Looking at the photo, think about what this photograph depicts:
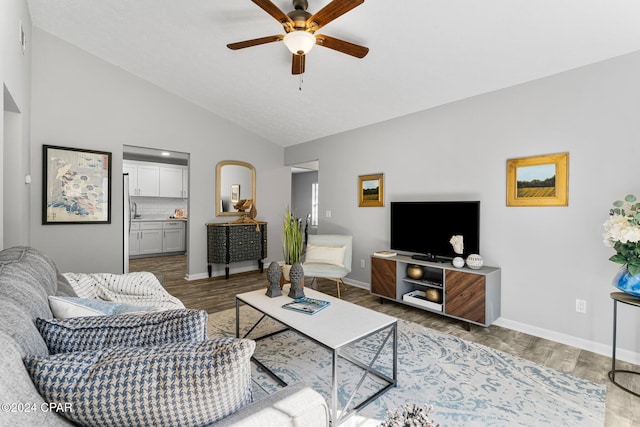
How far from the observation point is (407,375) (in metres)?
2.10

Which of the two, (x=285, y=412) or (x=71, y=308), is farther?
(x=71, y=308)

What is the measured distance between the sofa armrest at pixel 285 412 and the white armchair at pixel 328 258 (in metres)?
2.90

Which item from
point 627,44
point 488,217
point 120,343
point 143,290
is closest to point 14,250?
point 143,290

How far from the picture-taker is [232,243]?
4.83 m

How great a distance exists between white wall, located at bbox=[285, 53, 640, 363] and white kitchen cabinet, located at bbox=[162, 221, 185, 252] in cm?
554

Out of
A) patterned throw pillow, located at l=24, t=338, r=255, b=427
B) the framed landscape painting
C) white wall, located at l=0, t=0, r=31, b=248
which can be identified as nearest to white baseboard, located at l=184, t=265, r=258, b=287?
white wall, located at l=0, t=0, r=31, b=248

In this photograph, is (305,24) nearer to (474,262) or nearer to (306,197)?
(474,262)

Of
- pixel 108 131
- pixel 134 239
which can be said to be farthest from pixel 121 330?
pixel 134 239

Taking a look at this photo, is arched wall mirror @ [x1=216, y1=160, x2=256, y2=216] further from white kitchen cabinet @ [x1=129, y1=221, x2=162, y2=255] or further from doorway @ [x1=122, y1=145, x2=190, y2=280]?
white kitchen cabinet @ [x1=129, y1=221, x2=162, y2=255]

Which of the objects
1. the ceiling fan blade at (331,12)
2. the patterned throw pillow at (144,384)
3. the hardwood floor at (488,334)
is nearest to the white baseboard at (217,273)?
the hardwood floor at (488,334)

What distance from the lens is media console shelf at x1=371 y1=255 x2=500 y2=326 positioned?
9.17ft

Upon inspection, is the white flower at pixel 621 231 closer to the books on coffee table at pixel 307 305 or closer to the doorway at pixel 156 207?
Answer: the books on coffee table at pixel 307 305

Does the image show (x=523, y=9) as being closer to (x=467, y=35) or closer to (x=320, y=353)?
(x=467, y=35)

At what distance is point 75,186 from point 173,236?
3.42 metres
